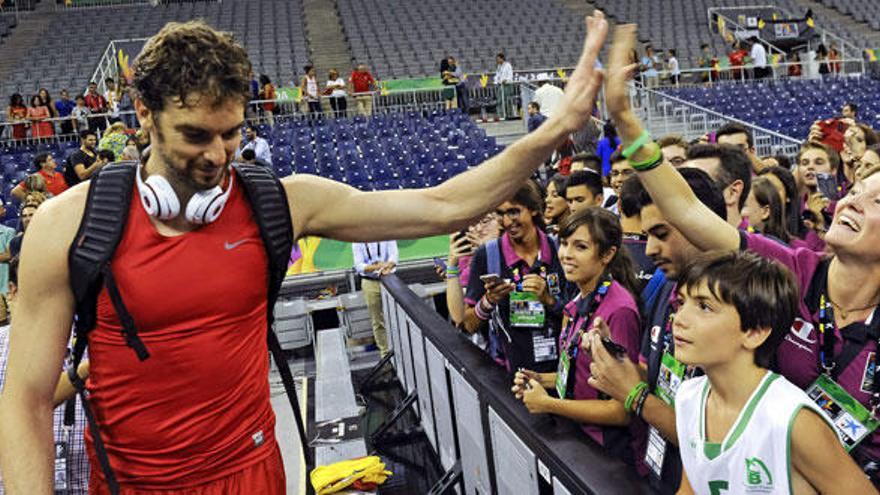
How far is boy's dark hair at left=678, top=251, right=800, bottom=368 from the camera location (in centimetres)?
193

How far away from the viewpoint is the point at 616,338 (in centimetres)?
266

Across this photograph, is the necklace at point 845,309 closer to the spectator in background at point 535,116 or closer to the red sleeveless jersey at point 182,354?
the red sleeveless jersey at point 182,354

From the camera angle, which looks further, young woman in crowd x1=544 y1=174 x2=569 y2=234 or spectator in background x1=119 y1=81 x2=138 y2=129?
spectator in background x1=119 y1=81 x2=138 y2=129

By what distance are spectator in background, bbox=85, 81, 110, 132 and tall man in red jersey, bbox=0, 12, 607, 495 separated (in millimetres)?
13628

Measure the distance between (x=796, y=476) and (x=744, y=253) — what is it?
1.84ft

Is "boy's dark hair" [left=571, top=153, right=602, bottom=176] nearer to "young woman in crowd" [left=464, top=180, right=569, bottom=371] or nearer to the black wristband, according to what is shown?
"young woman in crowd" [left=464, top=180, right=569, bottom=371]

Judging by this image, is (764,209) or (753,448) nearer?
(753,448)

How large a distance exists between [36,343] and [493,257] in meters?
2.44

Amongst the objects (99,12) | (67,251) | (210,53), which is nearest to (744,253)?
(210,53)

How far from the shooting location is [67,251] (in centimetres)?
157

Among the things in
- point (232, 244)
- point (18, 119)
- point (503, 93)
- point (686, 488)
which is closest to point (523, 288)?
point (686, 488)

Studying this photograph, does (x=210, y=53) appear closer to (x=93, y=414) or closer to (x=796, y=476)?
(x=93, y=414)

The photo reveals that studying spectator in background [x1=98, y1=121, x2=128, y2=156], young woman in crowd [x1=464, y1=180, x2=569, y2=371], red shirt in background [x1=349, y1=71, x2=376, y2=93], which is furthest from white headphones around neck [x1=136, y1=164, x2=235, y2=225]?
red shirt in background [x1=349, y1=71, x2=376, y2=93]

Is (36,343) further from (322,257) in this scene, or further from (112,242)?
(322,257)
